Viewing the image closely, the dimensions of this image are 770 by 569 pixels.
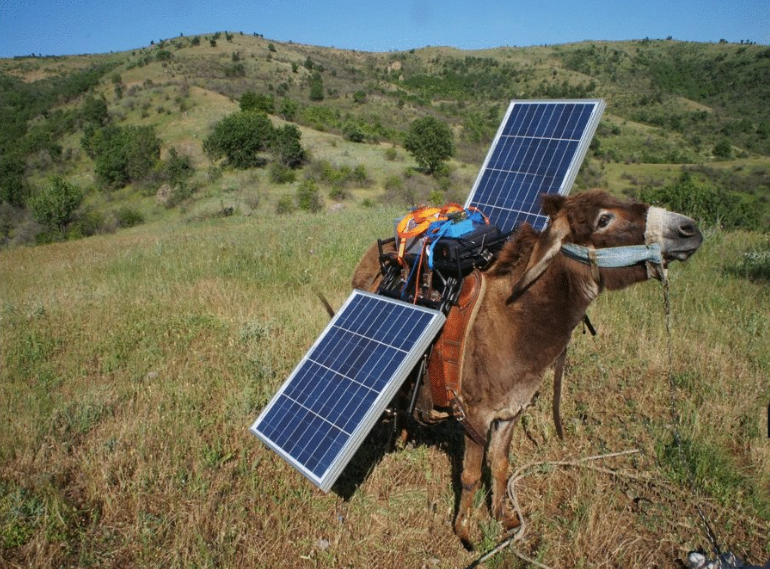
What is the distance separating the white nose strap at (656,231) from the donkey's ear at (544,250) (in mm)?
464

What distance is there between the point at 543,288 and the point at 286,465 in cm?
330

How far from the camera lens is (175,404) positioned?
603 centimetres

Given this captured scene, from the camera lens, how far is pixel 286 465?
16.7ft

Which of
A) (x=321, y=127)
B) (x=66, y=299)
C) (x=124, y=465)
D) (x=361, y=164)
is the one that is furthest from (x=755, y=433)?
(x=321, y=127)

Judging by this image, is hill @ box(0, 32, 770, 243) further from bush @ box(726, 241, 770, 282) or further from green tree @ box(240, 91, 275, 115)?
bush @ box(726, 241, 770, 282)

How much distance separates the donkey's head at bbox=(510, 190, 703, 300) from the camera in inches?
113

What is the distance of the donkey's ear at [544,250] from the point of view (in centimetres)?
316

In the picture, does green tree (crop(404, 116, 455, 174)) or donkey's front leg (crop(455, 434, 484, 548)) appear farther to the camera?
green tree (crop(404, 116, 455, 174))

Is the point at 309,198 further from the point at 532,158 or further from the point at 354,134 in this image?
the point at 532,158

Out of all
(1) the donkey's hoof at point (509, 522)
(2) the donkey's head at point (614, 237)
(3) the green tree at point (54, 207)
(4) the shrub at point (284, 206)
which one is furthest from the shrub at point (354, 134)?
(2) the donkey's head at point (614, 237)

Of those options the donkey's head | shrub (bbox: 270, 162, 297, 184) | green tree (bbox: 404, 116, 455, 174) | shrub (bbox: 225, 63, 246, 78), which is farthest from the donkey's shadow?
shrub (bbox: 225, 63, 246, 78)

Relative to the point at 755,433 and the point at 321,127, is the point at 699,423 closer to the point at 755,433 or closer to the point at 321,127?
the point at 755,433

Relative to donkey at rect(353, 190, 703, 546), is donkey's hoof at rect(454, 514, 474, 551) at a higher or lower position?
lower

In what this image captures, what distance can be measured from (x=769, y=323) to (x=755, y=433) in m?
2.86
